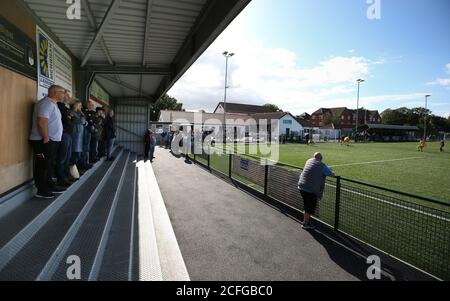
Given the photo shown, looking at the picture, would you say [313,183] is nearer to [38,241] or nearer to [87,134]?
[38,241]

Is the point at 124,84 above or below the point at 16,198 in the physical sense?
above

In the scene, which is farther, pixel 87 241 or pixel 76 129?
pixel 76 129

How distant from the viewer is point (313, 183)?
5.46 metres

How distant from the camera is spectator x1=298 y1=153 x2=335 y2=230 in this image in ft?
17.9

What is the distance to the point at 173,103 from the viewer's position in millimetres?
75688

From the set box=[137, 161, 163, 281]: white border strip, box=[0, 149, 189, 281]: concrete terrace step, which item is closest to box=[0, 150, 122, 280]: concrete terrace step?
box=[0, 149, 189, 281]: concrete terrace step

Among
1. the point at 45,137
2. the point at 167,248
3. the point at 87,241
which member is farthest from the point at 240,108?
the point at 87,241

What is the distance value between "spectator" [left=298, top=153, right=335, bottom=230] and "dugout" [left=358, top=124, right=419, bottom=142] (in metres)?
56.0

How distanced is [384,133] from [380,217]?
62691 millimetres

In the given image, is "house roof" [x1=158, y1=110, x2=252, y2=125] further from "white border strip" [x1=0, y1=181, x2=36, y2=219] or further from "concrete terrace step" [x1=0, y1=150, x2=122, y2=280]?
"concrete terrace step" [x1=0, y1=150, x2=122, y2=280]

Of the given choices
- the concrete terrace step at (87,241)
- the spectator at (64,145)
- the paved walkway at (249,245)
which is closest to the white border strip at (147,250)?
the concrete terrace step at (87,241)

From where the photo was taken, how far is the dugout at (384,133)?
5617 centimetres

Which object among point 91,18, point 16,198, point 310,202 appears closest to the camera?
point 16,198
